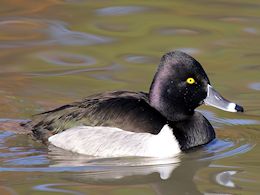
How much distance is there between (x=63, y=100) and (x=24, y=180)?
285 cm

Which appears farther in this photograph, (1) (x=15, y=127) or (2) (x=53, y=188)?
(1) (x=15, y=127)

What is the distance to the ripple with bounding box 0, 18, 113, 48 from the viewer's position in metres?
13.6

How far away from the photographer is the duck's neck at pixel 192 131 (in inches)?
387

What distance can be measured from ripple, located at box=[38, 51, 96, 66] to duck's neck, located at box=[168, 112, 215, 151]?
309 cm

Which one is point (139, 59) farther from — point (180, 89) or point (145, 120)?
point (145, 120)

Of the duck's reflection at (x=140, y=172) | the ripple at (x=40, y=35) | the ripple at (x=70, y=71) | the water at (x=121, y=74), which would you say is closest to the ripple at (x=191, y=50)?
the water at (x=121, y=74)

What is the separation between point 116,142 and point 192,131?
0.88 m

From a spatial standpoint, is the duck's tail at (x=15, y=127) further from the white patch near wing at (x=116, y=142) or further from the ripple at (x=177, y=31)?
the ripple at (x=177, y=31)

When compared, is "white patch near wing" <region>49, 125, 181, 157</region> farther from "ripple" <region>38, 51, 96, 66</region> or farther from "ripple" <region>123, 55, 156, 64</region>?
"ripple" <region>123, 55, 156, 64</region>

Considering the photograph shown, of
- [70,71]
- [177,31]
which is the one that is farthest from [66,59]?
[177,31]

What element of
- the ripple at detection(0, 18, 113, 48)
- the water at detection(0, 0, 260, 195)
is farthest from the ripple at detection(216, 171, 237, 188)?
the ripple at detection(0, 18, 113, 48)

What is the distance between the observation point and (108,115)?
31.8 feet

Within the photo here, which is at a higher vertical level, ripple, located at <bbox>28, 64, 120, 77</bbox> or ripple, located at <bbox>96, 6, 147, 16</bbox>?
ripple, located at <bbox>96, 6, 147, 16</bbox>

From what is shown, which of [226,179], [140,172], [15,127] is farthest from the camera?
[15,127]
